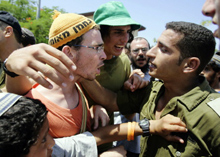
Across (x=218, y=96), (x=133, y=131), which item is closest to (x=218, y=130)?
(x=218, y=96)

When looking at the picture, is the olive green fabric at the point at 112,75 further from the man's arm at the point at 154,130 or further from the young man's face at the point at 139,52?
the young man's face at the point at 139,52

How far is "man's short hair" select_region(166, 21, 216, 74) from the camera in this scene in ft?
6.72

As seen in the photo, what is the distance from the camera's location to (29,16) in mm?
14117

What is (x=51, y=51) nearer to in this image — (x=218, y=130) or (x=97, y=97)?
(x=97, y=97)

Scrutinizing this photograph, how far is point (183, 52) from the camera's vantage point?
211cm

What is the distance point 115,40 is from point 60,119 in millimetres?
1577

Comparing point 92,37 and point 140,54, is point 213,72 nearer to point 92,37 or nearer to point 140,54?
point 140,54

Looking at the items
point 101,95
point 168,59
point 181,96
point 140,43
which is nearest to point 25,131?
point 101,95

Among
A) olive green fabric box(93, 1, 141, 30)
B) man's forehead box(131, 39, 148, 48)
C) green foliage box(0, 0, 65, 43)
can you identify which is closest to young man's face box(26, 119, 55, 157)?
olive green fabric box(93, 1, 141, 30)

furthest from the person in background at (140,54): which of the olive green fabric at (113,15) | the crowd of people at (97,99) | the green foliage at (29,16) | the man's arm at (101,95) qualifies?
the green foliage at (29,16)

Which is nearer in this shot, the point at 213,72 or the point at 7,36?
the point at 7,36

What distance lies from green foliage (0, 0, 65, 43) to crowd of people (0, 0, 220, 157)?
36.1 ft

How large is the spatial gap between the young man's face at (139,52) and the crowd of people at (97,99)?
9.60ft

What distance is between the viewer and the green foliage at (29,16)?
12.4 meters
